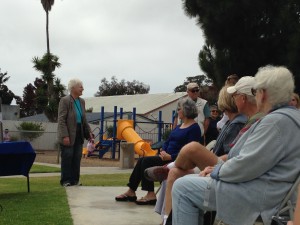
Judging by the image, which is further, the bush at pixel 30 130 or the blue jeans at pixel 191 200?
the bush at pixel 30 130

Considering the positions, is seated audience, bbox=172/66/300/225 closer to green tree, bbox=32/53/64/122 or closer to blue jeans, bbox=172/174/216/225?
blue jeans, bbox=172/174/216/225

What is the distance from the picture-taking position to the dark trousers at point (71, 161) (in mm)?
8641

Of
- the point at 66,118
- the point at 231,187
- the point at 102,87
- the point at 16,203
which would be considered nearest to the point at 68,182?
the point at 66,118

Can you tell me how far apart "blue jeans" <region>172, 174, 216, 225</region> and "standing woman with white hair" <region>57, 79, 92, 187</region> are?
5.04m

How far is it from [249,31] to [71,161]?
728 cm

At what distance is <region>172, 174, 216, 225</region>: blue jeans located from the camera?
3633mm

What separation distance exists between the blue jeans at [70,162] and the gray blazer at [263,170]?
18.1 feet

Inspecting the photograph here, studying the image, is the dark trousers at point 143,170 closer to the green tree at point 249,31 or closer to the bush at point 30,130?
the green tree at point 249,31

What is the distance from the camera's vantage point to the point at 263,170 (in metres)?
3.29

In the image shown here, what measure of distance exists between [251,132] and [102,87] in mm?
76977

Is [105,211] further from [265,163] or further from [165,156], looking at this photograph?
[265,163]

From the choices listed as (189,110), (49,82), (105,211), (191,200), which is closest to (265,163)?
(191,200)

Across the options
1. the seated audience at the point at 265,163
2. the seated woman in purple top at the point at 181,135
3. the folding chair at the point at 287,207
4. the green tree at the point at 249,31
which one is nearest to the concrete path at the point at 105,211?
the seated woman in purple top at the point at 181,135

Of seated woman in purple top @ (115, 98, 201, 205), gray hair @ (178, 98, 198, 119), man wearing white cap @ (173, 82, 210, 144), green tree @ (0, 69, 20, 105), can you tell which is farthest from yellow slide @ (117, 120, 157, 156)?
green tree @ (0, 69, 20, 105)
